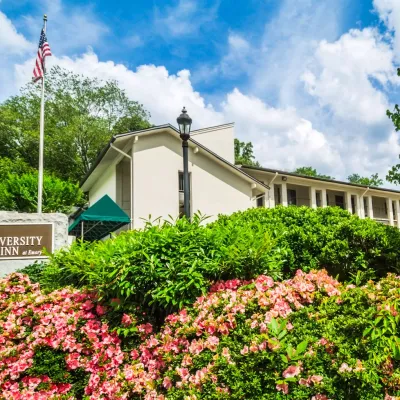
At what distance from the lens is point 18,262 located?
5.94 meters

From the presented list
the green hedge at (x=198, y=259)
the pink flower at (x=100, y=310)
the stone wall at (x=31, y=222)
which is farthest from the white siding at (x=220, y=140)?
the pink flower at (x=100, y=310)

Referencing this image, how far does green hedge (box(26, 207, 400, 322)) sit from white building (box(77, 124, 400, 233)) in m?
7.30

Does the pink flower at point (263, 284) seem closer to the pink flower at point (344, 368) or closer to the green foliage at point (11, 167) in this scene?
the pink flower at point (344, 368)

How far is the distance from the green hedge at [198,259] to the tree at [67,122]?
24.1 m

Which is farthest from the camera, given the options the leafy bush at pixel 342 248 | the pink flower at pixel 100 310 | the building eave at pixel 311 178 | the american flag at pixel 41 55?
the building eave at pixel 311 178

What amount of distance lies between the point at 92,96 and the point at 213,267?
29.6 m

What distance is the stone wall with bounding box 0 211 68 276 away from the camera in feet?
19.4

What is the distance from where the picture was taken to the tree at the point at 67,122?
25797 mm

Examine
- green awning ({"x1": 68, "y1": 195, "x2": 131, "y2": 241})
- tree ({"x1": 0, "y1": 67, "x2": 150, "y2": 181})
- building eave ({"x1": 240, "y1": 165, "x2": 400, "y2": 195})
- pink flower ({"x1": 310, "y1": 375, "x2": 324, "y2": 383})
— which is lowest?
pink flower ({"x1": 310, "y1": 375, "x2": 324, "y2": 383})

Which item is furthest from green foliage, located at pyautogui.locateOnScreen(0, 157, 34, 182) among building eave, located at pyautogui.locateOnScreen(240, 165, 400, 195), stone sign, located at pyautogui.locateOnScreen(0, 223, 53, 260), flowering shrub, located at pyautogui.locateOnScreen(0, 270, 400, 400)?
flowering shrub, located at pyautogui.locateOnScreen(0, 270, 400, 400)

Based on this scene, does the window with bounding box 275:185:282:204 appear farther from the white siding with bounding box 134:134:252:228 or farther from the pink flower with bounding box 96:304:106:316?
the pink flower with bounding box 96:304:106:316

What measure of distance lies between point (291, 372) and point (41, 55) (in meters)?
12.5

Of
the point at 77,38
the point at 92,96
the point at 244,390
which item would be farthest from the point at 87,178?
the point at 244,390

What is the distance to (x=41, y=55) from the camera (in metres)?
11.3
